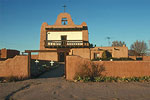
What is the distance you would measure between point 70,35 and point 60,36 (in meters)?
1.97

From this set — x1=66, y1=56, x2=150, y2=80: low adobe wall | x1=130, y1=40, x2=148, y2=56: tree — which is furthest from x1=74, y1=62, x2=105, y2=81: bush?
x1=130, y1=40, x2=148, y2=56: tree

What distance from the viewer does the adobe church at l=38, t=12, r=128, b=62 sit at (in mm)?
25750

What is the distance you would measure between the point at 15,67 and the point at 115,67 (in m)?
7.54

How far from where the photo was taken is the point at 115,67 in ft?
34.7

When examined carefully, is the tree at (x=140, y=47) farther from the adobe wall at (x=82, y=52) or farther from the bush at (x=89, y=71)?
the bush at (x=89, y=71)

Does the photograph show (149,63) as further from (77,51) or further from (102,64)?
(77,51)

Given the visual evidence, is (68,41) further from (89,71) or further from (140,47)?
(140,47)

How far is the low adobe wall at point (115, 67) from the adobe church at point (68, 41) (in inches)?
576

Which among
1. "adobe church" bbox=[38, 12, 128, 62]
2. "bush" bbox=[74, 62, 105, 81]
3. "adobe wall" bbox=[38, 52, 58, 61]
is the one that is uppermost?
"adobe church" bbox=[38, 12, 128, 62]

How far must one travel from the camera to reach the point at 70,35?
27188 mm

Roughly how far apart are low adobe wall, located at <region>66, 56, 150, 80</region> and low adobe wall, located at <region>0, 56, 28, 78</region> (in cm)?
→ 327

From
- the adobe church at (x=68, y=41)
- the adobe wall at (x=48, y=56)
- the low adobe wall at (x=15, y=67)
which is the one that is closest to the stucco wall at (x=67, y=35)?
the adobe church at (x=68, y=41)

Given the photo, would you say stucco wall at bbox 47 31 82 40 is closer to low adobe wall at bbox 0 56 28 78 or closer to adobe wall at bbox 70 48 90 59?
adobe wall at bbox 70 48 90 59

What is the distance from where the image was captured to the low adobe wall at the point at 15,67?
412 inches
